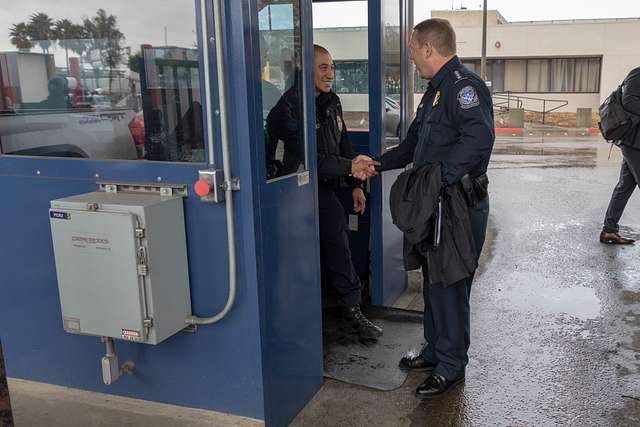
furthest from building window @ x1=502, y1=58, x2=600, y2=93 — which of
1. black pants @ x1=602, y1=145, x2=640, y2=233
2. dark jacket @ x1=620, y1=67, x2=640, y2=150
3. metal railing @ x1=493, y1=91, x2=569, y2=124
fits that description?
dark jacket @ x1=620, y1=67, x2=640, y2=150

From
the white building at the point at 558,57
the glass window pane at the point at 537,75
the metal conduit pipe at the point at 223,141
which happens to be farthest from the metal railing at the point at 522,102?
the metal conduit pipe at the point at 223,141

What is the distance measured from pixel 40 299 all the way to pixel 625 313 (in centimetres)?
376

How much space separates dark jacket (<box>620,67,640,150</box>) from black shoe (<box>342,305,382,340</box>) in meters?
2.94

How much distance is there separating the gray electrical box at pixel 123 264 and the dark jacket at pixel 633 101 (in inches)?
163

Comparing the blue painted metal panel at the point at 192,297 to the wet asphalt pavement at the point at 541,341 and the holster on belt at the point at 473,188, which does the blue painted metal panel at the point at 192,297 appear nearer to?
the wet asphalt pavement at the point at 541,341

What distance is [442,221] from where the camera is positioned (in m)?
2.93

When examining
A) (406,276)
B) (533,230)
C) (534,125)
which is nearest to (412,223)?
(406,276)

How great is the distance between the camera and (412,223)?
9.66 ft

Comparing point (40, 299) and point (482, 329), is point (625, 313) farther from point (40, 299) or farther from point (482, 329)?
point (40, 299)

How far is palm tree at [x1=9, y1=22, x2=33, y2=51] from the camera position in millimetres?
2762

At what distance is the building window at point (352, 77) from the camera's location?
13.9 feet

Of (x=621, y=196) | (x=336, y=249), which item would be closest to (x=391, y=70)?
(x=336, y=249)

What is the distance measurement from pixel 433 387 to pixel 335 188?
1373mm

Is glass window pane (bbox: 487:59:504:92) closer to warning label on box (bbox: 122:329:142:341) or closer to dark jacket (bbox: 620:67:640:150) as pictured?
dark jacket (bbox: 620:67:640:150)
